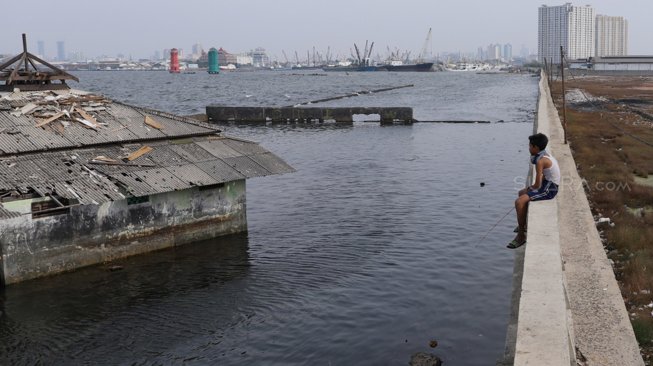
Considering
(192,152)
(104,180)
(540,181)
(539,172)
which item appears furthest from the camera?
(192,152)

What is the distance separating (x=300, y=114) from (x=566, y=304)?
59.8 meters

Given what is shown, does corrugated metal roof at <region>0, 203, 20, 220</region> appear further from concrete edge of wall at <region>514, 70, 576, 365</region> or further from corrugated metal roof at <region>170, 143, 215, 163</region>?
concrete edge of wall at <region>514, 70, 576, 365</region>

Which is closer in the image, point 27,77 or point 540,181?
point 540,181

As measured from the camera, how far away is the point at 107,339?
14.3 meters

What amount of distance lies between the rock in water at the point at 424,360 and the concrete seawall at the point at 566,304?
71.2 inches

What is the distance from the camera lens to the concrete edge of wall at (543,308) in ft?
22.6

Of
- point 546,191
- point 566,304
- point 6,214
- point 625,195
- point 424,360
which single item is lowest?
point 424,360

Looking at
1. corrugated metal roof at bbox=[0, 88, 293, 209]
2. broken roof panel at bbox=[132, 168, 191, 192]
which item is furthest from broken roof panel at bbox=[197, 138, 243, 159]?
broken roof panel at bbox=[132, 168, 191, 192]

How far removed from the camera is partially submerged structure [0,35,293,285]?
56.3 ft

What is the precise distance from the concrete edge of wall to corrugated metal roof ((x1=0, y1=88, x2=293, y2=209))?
11.4 metres

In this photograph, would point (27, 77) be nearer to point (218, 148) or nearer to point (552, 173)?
point (218, 148)

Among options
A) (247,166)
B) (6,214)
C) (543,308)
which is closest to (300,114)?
(247,166)

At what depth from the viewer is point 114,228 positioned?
18.9m

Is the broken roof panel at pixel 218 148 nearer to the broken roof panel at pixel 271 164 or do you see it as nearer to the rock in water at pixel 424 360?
the broken roof panel at pixel 271 164
